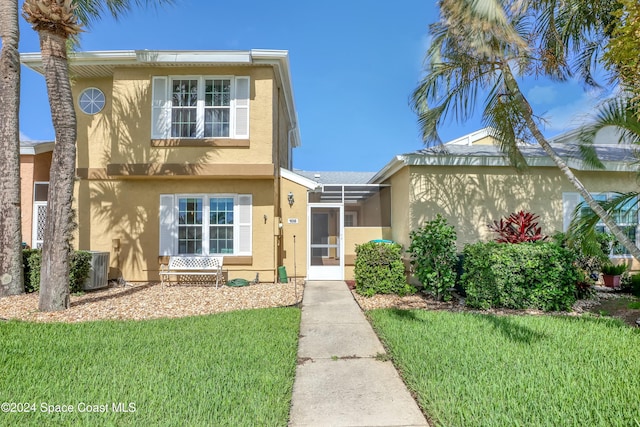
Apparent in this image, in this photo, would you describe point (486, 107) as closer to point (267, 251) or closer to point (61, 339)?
point (267, 251)

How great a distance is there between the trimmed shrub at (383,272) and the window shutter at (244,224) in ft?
12.8

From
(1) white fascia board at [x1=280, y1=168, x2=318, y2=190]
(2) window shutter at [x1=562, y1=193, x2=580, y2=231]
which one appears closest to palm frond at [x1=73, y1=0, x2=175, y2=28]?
(1) white fascia board at [x1=280, y1=168, x2=318, y2=190]

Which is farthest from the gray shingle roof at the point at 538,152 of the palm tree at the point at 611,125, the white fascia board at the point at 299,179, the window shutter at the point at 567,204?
the white fascia board at the point at 299,179

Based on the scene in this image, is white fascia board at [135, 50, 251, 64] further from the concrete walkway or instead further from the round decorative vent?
the concrete walkway

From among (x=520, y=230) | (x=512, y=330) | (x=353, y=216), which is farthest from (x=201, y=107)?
(x=512, y=330)

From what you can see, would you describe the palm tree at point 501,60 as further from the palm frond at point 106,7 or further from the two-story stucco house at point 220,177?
the palm frond at point 106,7

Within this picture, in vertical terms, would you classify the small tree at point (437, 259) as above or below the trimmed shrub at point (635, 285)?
above

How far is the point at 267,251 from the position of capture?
11359 mm

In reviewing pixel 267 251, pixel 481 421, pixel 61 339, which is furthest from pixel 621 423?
pixel 267 251

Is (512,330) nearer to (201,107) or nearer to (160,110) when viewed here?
(201,107)

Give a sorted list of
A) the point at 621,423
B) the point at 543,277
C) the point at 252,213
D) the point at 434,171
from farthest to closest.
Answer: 1. the point at 252,213
2. the point at 434,171
3. the point at 543,277
4. the point at 621,423

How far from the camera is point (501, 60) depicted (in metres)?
8.38

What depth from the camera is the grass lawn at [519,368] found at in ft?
11.0

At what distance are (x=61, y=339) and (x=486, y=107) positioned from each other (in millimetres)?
10509
